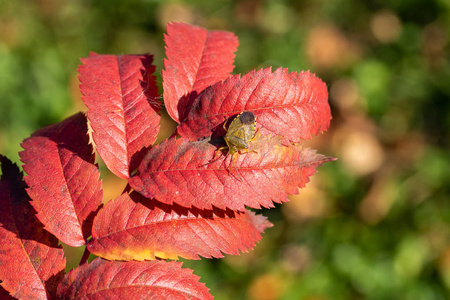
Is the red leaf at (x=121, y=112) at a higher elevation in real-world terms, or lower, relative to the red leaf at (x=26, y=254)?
higher

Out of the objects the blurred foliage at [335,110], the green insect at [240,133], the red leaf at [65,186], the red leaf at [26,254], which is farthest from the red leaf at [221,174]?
the blurred foliage at [335,110]

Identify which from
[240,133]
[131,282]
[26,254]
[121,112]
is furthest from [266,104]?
[26,254]

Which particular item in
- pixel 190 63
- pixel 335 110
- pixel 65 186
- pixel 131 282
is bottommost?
pixel 335 110

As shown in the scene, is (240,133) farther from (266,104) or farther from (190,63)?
(190,63)

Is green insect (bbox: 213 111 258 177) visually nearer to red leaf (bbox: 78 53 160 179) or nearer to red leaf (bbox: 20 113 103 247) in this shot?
red leaf (bbox: 78 53 160 179)

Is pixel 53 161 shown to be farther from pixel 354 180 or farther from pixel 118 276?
pixel 354 180

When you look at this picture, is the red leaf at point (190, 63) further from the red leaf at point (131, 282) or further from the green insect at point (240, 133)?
the red leaf at point (131, 282)
